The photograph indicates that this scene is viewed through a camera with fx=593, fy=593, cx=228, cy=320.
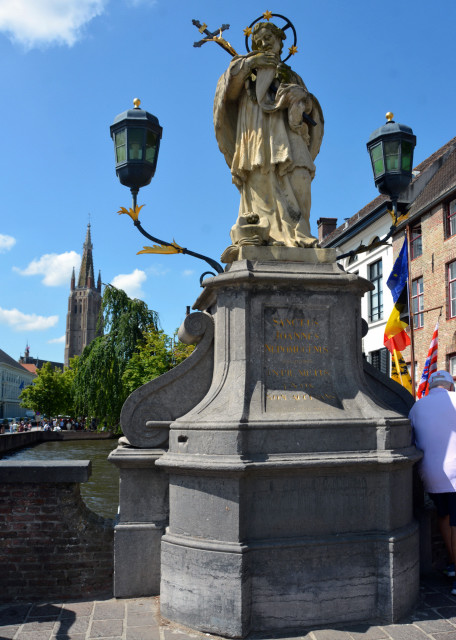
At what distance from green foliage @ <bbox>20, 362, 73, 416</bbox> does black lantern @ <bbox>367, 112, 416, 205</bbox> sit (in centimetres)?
6691

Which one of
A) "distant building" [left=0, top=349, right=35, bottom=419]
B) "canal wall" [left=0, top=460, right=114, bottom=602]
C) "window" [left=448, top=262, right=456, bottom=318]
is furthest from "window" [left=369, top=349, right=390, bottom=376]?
"distant building" [left=0, top=349, right=35, bottom=419]

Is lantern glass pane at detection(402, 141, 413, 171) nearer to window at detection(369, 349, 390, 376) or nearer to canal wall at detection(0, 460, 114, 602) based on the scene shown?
canal wall at detection(0, 460, 114, 602)

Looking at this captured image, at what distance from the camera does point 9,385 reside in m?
109

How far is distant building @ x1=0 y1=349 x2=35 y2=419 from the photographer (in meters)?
104

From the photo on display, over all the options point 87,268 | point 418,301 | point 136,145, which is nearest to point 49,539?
point 136,145

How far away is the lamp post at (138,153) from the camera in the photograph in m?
6.11

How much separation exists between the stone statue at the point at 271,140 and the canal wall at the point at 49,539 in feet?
8.38

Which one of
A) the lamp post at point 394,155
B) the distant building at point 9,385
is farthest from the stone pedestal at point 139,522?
the distant building at point 9,385

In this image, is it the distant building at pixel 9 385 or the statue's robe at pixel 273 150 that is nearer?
the statue's robe at pixel 273 150

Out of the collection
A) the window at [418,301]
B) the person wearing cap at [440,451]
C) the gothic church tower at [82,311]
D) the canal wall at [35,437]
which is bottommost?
the canal wall at [35,437]

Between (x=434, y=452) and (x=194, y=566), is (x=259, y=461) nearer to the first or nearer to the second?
(x=194, y=566)

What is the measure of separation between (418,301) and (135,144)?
73.5 feet

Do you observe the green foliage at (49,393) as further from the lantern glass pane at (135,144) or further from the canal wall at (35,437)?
the lantern glass pane at (135,144)

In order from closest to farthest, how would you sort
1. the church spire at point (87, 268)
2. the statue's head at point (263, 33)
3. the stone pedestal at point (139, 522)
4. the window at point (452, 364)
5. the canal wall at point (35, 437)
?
the stone pedestal at point (139, 522)
the statue's head at point (263, 33)
the window at point (452, 364)
the canal wall at point (35, 437)
the church spire at point (87, 268)
